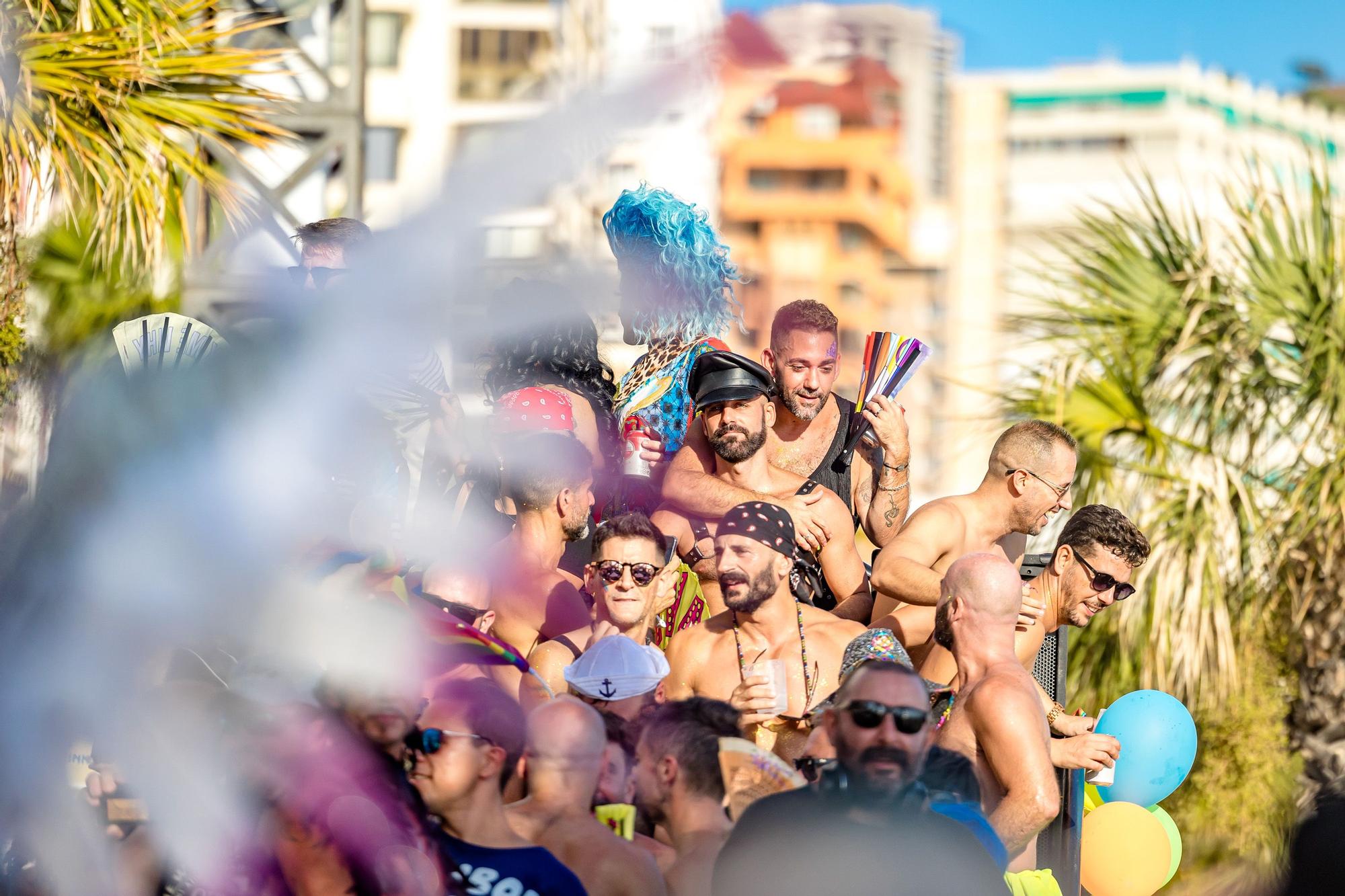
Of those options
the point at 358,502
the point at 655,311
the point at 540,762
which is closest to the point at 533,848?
the point at 540,762

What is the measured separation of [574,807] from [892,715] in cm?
70

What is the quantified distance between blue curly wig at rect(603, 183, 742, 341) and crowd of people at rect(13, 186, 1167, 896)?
0.01 m

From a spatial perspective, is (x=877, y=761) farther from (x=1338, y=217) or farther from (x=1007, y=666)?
(x=1338, y=217)

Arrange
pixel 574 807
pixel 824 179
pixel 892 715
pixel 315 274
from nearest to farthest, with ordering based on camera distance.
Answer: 1. pixel 892 715
2. pixel 574 807
3. pixel 315 274
4. pixel 824 179

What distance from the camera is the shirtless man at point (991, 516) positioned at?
15.1 feet

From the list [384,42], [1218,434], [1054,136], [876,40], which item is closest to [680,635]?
[876,40]

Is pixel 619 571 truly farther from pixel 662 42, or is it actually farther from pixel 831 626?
pixel 662 42

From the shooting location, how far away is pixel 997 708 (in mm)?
3750

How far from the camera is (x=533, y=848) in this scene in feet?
9.98

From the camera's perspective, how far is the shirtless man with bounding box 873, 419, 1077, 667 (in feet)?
15.1

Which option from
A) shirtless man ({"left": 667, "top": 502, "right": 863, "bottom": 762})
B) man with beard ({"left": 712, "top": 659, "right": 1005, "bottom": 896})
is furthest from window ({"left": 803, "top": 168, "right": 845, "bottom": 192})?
man with beard ({"left": 712, "top": 659, "right": 1005, "bottom": 896})

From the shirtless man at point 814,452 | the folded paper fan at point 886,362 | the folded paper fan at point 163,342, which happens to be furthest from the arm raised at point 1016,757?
the folded paper fan at point 163,342

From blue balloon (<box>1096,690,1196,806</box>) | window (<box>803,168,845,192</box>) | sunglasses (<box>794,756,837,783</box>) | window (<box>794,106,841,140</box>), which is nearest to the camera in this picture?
window (<box>794,106,841,140</box>)

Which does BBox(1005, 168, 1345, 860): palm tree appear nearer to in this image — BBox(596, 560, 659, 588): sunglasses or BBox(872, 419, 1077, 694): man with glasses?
BBox(872, 419, 1077, 694): man with glasses
